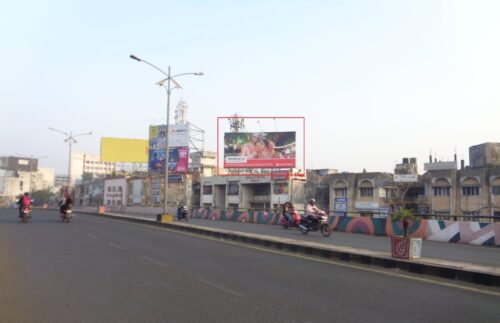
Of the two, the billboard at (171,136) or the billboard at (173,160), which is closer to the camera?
the billboard at (173,160)

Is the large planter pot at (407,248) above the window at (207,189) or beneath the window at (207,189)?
beneath

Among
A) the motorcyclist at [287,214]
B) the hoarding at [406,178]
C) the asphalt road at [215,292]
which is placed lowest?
the asphalt road at [215,292]

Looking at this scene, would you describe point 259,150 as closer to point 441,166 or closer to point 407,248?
point 441,166

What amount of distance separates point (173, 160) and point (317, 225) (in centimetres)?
4778

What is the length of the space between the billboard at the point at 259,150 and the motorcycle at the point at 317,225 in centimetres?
3372

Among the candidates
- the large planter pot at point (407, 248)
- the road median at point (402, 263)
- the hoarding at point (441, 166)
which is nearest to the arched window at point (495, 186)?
the hoarding at point (441, 166)

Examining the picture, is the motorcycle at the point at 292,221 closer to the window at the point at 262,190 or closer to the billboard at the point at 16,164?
the window at the point at 262,190

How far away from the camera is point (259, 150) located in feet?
183

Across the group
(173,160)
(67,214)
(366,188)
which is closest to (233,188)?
(173,160)

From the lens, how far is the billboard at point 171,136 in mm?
65062

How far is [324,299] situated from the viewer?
732 centimetres

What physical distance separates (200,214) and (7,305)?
34933mm

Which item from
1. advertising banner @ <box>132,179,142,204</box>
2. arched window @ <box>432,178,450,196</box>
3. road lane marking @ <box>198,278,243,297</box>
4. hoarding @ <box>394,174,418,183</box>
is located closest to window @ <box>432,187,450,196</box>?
arched window @ <box>432,178,450,196</box>

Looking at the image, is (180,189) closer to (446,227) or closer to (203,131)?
(203,131)
